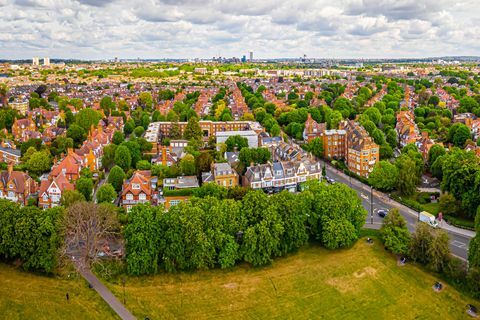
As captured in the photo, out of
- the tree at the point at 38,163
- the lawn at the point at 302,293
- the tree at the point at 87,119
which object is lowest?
the lawn at the point at 302,293

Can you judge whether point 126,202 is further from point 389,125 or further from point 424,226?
point 389,125

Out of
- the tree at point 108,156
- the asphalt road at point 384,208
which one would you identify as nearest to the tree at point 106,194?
the tree at point 108,156

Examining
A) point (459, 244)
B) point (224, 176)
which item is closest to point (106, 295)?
point (224, 176)

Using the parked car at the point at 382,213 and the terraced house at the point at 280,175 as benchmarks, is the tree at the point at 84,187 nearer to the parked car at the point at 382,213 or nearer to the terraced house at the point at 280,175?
the terraced house at the point at 280,175

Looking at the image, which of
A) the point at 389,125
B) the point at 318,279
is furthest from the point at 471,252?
the point at 389,125

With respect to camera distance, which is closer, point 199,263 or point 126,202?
point 199,263

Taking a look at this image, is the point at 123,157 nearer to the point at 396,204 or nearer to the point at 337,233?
the point at 337,233
